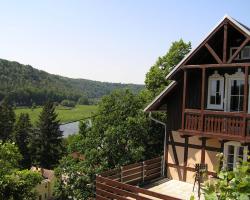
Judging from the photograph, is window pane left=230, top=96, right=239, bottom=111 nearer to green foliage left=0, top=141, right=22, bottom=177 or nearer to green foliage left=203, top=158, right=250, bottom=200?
green foliage left=203, top=158, right=250, bottom=200

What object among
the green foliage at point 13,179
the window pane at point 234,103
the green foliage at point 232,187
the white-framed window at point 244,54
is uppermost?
the white-framed window at point 244,54

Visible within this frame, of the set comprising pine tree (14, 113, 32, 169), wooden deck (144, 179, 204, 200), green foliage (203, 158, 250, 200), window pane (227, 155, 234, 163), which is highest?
green foliage (203, 158, 250, 200)

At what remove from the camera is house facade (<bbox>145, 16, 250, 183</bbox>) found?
16547 mm

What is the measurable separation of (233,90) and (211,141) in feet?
9.04

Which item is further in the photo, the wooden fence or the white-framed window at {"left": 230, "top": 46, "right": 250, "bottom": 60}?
the wooden fence

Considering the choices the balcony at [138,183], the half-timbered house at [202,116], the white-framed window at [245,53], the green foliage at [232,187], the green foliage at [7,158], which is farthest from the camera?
the green foliage at [7,158]

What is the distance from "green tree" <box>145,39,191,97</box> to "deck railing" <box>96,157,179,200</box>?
1172 centimetres

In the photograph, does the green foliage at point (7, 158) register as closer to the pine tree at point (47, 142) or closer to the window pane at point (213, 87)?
the window pane at point (213, 87)

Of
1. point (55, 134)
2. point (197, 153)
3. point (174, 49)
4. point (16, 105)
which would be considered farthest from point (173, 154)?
point (16, 105)

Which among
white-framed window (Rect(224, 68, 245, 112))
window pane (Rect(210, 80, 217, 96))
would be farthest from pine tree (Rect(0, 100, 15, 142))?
white-framed window (Rect(224, 68, 245, 112))

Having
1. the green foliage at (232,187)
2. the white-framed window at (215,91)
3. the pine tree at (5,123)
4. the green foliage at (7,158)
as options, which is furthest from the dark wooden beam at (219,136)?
the pine tree at (5,123)

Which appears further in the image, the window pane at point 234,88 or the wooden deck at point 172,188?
the window pane at point 234,88

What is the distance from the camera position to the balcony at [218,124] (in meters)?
16.0

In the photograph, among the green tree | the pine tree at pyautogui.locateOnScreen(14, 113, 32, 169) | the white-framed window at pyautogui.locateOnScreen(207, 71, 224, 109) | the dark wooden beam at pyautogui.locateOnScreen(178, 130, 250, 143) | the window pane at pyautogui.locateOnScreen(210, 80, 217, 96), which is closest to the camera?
the dark wooden beam at pyautogui.locateOnScreen(178, 130, 250, 143)
